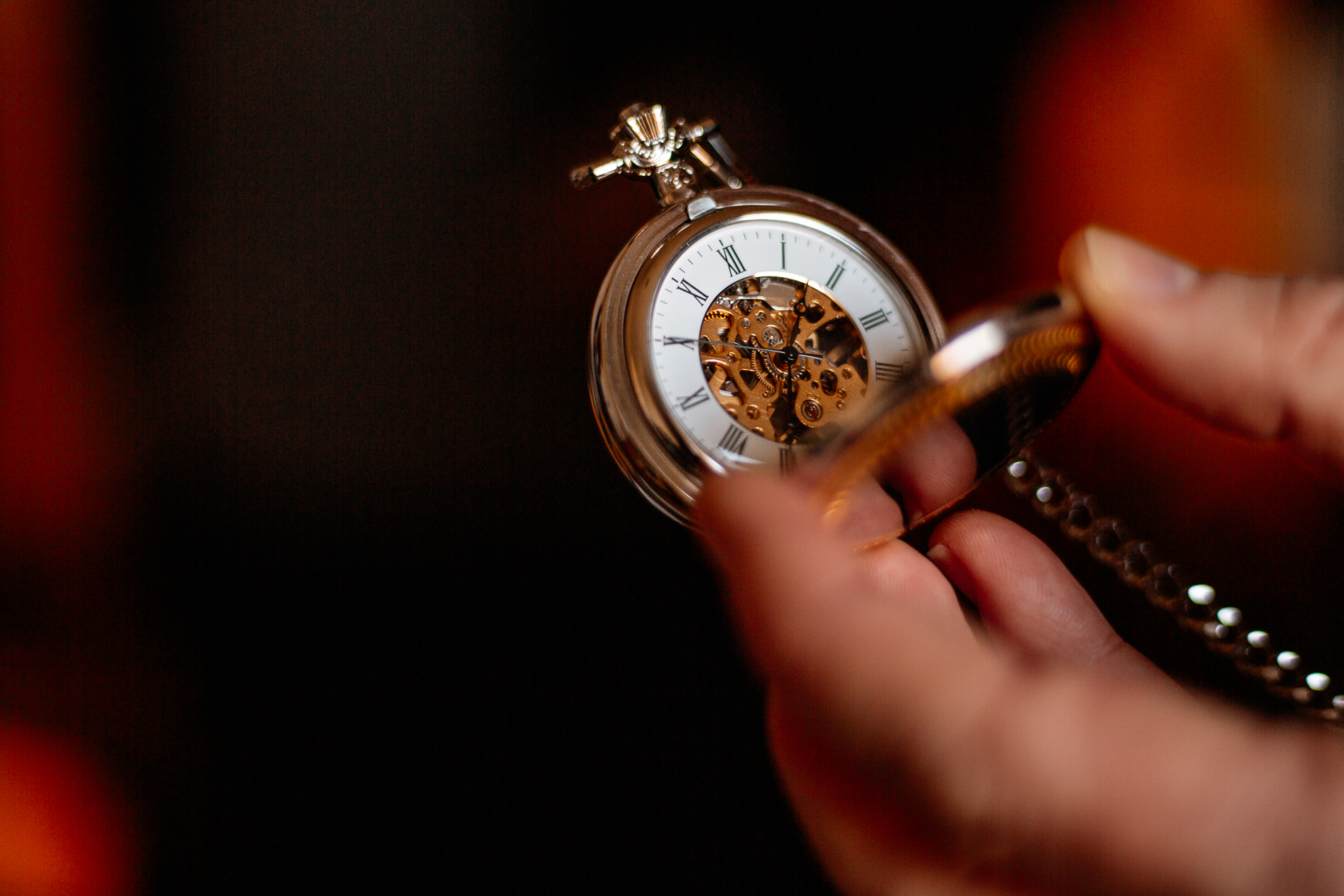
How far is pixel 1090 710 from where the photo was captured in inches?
21.3

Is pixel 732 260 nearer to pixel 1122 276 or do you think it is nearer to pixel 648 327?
pixel 648 327

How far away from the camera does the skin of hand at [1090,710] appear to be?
53 cm

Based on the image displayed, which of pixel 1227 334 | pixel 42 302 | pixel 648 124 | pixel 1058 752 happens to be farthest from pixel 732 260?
pixel 42 302

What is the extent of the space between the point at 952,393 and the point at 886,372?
11.6 inches

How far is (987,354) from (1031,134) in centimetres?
92

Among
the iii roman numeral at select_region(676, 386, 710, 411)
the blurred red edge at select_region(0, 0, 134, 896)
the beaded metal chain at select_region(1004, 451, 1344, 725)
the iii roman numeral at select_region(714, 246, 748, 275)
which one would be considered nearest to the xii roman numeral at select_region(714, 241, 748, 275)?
the iii roman numeral at select_region(714, 246, 748, 275)

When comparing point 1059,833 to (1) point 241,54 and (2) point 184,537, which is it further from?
(1) point 241,54

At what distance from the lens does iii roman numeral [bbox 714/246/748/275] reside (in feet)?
2.96

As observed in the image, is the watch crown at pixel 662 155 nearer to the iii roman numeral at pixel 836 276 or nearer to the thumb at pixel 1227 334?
the iii roman numeral at pixel 836 276

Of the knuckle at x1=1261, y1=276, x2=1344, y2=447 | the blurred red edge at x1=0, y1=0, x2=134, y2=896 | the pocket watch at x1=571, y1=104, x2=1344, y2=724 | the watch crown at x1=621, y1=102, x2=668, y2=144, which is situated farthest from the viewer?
the blurred red edge at x1=0, y1=0, x2=134, y2=896

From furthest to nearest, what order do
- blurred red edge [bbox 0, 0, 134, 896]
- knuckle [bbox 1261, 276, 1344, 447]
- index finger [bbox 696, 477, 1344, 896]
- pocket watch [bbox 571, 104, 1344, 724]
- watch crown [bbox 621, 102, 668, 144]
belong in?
blurred red edge [bbox 0, 0, 134, 896] → watch crown [bbox 621, 102, 668, 144] → pocket watch [bbox 571, 104, 1344, 724] → knuckle [bbox 1261, 276, 1344, 447] → index finger [bbox 696, 477, 1344, 896]

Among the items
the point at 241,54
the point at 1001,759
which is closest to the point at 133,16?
the point at 241,54

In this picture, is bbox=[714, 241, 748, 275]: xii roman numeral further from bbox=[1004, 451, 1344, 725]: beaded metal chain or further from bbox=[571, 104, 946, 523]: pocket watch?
bbox=[1004, 451, 1344, 725]: beaded metal chain

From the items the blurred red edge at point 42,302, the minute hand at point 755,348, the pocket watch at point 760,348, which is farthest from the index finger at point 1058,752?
the blurred red edge at point 42,302
